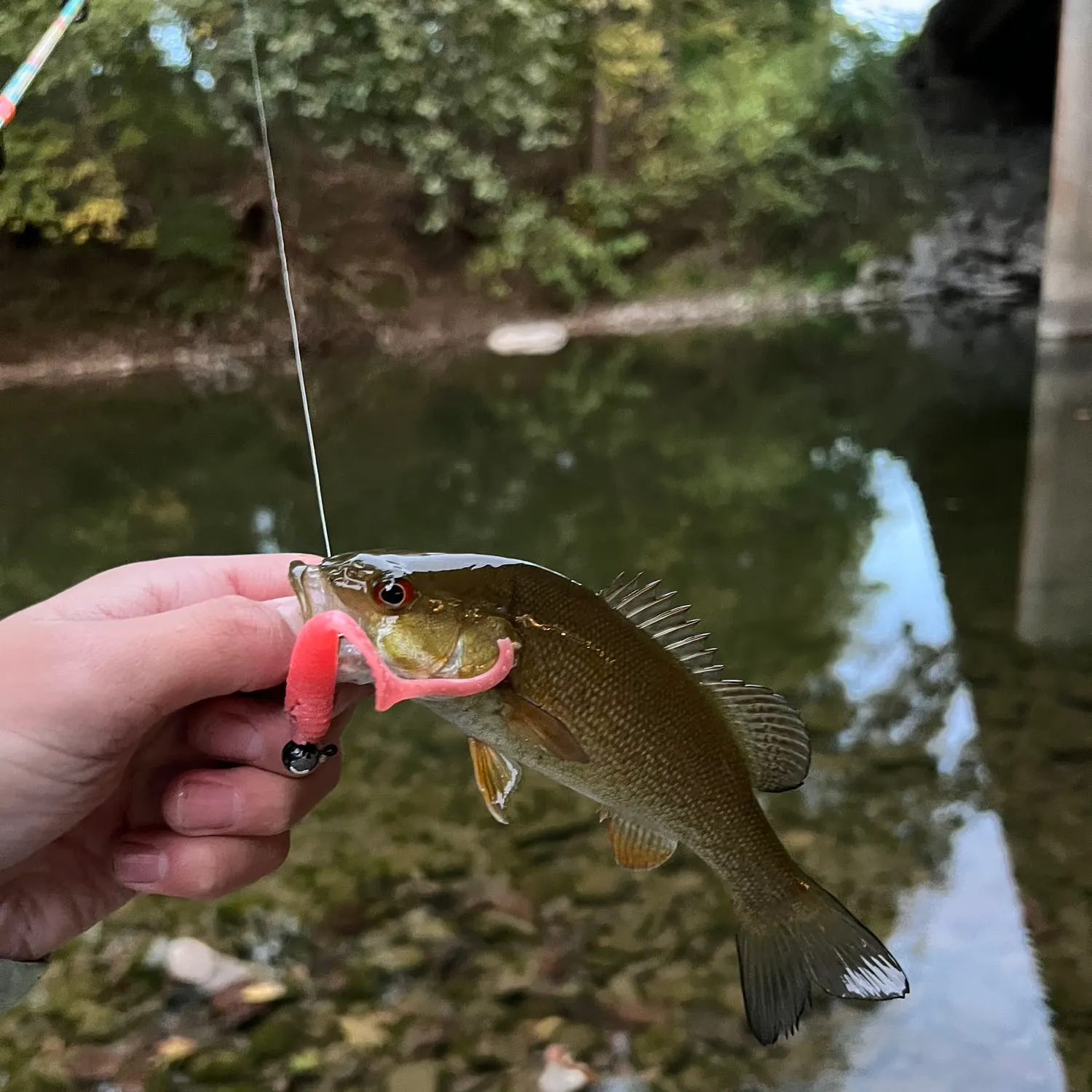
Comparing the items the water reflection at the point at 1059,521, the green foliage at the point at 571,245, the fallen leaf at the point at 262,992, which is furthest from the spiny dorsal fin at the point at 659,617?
the green foliage at the point at 571,245

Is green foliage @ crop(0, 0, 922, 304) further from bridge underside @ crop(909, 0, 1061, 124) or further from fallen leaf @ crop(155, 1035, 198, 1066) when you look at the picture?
fallen leaf @ crop(155, 1035, 198, 1066)

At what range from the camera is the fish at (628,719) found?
4.04 feet

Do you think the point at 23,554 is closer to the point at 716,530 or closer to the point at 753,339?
the point at 716,530

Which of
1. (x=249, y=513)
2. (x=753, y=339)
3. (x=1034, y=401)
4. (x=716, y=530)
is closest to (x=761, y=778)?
(x=716, y=530)

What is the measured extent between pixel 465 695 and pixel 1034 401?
7693mm

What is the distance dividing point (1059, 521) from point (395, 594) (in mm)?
4893

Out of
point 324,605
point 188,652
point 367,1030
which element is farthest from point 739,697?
point 367,1030

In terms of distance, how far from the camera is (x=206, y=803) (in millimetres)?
1369

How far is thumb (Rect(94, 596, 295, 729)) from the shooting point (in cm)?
112

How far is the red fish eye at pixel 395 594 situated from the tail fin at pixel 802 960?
741mm

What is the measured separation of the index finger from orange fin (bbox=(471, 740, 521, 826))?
1.19ft

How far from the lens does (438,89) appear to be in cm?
1251

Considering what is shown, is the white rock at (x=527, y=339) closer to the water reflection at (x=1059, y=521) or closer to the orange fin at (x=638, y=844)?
the water reflection at (x=1059, y=521)

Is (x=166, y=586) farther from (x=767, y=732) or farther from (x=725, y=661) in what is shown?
(x=725, y=661)
